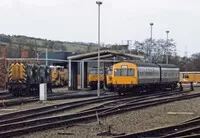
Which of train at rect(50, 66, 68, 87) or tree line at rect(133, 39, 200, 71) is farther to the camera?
tree line at rect(133, 39, 200, 71)

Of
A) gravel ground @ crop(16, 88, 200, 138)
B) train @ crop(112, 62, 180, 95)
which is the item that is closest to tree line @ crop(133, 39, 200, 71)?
train @ crop(112, 62, 180, 95)

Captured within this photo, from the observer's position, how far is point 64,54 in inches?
3054

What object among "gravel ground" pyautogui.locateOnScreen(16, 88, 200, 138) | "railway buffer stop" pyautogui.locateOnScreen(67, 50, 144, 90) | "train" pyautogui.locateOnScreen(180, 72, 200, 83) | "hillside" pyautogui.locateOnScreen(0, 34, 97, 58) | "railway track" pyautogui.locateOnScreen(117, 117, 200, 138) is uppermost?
"hillside" pyautogui.locateOnScreen(0, 34, 97, 58)

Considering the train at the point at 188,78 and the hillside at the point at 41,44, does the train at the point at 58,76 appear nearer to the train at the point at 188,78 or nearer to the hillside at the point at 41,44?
the train at the point at 188,78

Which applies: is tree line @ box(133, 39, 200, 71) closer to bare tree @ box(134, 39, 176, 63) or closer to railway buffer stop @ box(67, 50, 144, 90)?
bare tree @ box(134, 39, 176, 63)

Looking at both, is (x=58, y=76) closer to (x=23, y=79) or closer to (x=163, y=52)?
(x=23, y=79)

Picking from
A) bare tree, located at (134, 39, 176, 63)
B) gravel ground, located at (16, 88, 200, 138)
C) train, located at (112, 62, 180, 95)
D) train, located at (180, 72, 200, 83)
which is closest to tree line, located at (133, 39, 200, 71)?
bare tree, located at (134, 39, 176, 63)

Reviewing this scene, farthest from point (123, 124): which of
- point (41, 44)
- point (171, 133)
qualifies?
point (41, 44)

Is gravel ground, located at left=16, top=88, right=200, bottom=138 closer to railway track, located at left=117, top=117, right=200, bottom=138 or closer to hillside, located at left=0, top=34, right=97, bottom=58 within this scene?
railway track, located at left=117, top=117, right=200, bottom=138

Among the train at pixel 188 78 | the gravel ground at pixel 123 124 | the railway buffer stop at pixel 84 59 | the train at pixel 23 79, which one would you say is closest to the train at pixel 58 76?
the railway buffer stop at pixel 84 59

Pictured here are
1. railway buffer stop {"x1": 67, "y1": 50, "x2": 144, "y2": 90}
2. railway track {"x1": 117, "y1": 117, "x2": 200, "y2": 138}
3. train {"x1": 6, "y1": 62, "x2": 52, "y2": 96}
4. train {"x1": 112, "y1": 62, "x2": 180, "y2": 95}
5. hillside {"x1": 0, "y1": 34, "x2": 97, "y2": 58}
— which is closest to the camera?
railway track {"x1": 117, "y1": 117, "x2": 200, "y2": 138}

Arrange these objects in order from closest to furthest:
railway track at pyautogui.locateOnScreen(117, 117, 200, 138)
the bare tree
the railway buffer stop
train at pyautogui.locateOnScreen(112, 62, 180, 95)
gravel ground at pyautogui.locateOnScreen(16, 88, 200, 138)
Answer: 1. railway track at pyautogui.locateOnScreen(117, 117, 200, 138)
2. gravel ground at pyautogui.locateOnScreen(16, 88, 200, 138)
3. train at pyautogui.locateOnScreen(112, 62, 180, 95)
4. the railway buffer stop
5. the bare tree

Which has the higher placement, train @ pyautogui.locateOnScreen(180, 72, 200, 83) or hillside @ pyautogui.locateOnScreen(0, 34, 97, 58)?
hillside @ pyautogui.locateOnScreen(0, 34, 97, 58)

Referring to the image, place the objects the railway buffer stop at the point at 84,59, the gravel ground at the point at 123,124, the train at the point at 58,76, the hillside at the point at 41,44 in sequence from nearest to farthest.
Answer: the gravel ground at the point at 123,124, the railway buffer stop at the point at 84,59, the train at the point at 58,76, the hillside at the point at 41,44
